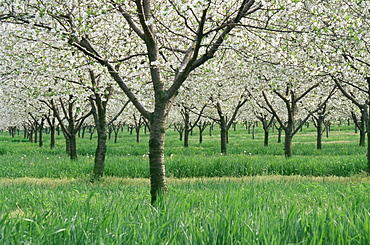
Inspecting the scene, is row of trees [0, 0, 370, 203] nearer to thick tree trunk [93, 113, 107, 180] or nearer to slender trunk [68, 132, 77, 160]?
thick tree trunk [93, 113, 107, 180]

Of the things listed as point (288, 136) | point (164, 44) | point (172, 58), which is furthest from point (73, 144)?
point (172, 58)

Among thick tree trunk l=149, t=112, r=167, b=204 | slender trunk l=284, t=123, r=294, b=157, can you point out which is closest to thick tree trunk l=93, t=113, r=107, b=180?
thick tree trunk l=149, t=112, r=167, b=204

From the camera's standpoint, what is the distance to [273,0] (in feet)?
17.3

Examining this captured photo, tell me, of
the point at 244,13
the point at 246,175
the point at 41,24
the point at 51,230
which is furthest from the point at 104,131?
the point at 51,230

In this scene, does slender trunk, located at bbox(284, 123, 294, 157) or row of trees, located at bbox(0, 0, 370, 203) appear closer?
row of trees, located at bbox(0, 0, 370, 203)

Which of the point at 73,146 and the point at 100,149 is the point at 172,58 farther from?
the point at 73,146

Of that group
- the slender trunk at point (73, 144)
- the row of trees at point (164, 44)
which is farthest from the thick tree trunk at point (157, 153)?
the slender trunk at point (73, 144)

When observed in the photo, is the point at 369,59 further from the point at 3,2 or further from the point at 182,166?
the point at 3,2

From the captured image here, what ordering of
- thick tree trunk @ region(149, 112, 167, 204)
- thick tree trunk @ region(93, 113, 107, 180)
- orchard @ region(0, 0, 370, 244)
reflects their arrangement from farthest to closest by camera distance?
1. thick tree trunk @ region(93, 113, 107, 180)
2. thick tree trunk @ region(149, 112, 167, 204)
3. orchard @ region(0, 0, 370, 244)

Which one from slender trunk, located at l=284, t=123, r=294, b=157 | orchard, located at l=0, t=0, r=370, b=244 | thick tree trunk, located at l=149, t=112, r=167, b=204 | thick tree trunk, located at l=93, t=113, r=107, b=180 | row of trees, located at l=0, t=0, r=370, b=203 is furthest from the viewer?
slender trunk, located at l=284, t=123, r=294, b=157

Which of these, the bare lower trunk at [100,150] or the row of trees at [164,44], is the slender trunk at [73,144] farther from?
the bare lower trunk at [100,150]

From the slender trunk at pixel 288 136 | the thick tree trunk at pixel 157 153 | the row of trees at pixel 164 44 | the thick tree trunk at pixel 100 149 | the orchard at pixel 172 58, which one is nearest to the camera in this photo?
the orchard at pixel 172 58

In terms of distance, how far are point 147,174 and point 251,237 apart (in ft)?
30.3

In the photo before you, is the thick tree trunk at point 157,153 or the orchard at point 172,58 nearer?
the orchard at point 172,58
